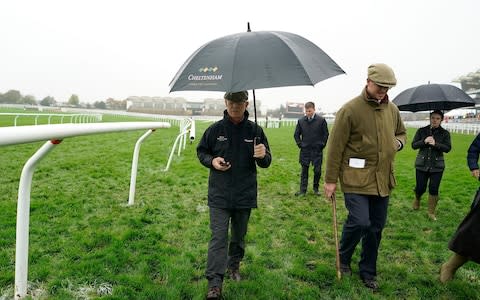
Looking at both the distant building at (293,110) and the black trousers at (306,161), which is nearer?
the black trousers at (306,161)

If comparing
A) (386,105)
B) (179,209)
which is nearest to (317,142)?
(179,209)

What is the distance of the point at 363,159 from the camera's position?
3.14m

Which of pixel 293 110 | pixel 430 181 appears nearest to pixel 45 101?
pixel 293 110

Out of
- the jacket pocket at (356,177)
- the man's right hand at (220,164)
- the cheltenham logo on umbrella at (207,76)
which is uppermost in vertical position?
the cheltenham logo on umbrella at (207,76)

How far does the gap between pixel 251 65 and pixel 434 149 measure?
403 cm

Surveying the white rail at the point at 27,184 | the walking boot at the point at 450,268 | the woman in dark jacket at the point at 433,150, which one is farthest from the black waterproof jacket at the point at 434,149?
the white rail at the point at 27,184

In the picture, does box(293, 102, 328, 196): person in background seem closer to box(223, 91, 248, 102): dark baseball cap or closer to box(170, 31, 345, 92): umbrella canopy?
box(170, 31, 345, 92): umbrella canopy

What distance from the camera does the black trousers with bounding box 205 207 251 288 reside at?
9.45 feet

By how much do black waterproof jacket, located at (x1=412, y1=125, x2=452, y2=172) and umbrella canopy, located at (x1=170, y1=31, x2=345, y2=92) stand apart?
10.5 feet

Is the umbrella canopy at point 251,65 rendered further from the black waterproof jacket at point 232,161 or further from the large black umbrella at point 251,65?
the black waterproof jacket at point 232,161

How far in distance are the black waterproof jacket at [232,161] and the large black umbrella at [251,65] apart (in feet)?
1.52

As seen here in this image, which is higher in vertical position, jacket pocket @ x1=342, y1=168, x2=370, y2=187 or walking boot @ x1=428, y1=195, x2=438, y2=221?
jacket pocket @ x1=342, y1=168, x2=370, y2=187

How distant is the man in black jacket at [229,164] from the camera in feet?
9.58

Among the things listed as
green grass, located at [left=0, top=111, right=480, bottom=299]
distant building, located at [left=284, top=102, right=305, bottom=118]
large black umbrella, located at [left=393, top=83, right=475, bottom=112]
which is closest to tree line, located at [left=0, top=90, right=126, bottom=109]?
distant building, located at [left=284, top=102, right=305, bottom=118]
